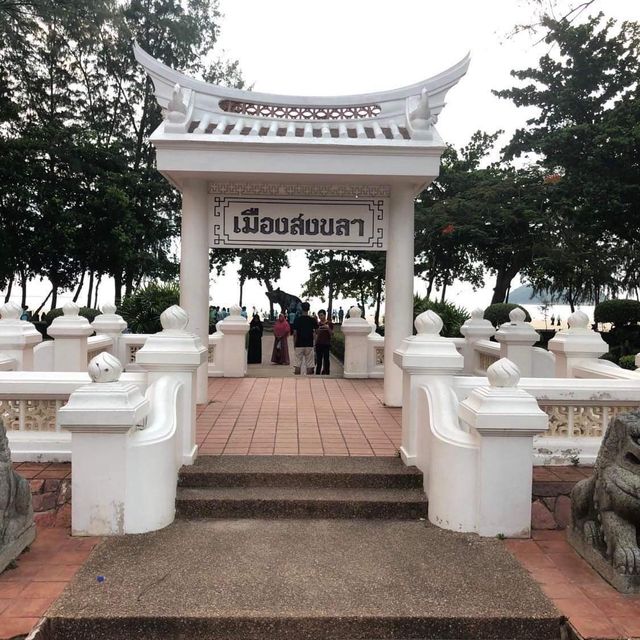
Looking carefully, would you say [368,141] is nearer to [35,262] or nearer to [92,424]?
[92,424]

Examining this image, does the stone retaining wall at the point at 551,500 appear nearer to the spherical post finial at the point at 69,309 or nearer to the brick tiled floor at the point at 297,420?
the brick tiled floor at the point at 297,420

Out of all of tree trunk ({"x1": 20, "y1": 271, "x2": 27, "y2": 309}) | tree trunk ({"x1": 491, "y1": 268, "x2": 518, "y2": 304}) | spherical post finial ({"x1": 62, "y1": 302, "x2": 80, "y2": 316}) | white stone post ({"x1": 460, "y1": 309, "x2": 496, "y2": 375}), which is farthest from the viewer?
tree trunk ({"x1": 491, "y1": 268, "x2": 518, "y2": 304})

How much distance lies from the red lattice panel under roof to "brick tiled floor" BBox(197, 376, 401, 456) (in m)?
4.21

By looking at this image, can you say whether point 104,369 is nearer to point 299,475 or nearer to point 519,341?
point 299,475

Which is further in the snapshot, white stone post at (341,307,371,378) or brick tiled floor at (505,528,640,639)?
white stone post at (341,307,371,378)

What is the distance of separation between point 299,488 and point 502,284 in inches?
905

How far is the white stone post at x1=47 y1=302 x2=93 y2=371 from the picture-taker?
8.77m

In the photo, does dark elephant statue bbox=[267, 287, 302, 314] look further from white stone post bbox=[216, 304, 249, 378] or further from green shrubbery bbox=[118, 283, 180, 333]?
white stone post bbox=[216, 304, 249, 378]

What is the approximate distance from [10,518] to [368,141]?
5662mm

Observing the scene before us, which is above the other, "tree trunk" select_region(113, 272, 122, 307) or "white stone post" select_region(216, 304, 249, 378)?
"tree trunk" select_region(113, 272, 122, 307)

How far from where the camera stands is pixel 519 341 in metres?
8.82

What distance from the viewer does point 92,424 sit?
164 inches

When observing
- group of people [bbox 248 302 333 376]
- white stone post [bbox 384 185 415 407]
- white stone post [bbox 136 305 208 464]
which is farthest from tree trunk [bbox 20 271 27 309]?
white stone post [bbox 136 305 208 464]

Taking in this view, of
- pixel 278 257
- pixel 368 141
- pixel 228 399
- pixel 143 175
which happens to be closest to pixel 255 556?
pixel 228 399
